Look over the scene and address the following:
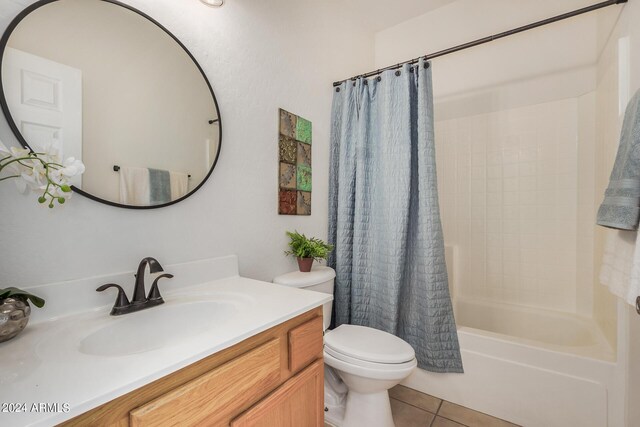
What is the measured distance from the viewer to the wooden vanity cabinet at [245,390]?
21.3 inches

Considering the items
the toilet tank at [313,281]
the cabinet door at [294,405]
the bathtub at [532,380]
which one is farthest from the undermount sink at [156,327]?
the bathtub at [532,380]

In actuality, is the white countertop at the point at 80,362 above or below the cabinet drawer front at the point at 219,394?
above

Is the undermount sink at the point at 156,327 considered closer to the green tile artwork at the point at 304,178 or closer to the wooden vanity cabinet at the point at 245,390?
the wooden vanity cabinet at the point at 245,390

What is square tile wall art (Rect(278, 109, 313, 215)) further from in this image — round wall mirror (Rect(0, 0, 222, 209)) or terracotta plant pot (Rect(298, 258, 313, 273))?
round wall mirror (Rect(0, 0, 222, 209))

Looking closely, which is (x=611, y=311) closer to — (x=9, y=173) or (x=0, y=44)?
(x=9, y=173)

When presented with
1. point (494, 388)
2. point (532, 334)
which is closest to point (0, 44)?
point (494, 388)

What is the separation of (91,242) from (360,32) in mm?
2417

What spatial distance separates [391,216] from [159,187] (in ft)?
Answer: 4.07

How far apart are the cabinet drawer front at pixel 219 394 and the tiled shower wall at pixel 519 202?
6.93 ft

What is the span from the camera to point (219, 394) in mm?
672

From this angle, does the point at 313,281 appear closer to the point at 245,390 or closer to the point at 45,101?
the point at 245,390

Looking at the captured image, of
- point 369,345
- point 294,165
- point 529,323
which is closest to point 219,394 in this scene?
point 369,345

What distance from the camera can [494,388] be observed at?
1.58 m

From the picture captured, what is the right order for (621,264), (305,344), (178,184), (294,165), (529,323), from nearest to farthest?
(305,344) < (621,264) < (178,184) < (294,165) < (529,323)
